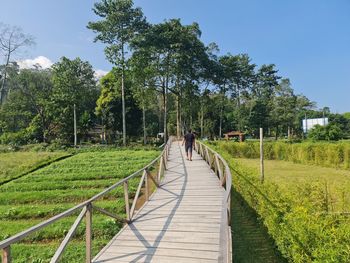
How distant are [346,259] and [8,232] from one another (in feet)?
27.2

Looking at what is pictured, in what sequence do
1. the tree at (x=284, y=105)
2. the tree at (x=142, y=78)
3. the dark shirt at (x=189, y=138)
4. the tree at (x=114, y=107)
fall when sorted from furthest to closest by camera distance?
the tree at (x=284, y=105) < the tree at (x=114, y=107) < the tree at (x=142, y=78) < the dark shirt at (x=189, y=138)

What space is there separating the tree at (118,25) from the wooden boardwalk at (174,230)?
1134 inches

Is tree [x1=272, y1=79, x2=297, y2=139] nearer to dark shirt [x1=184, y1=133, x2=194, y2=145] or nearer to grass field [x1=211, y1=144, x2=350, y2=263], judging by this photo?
dark shirt [x1=184, y1=133, x2=194, y2=145]

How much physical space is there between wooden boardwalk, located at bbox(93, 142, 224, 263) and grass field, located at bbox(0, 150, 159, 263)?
126 cm

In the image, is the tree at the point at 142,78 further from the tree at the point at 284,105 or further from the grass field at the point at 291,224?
the grass field at the point at 291,224

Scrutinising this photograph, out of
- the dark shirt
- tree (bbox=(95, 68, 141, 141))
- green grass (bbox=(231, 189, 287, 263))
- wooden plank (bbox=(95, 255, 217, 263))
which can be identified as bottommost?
green grass (bbox=(231, 189, 287, 263))

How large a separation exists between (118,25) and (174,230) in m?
34.8

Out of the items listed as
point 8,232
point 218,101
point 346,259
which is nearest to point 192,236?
point 346,259

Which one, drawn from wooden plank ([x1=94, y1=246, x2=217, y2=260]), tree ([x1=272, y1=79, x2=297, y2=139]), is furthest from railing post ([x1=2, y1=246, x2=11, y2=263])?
tree ([x1=272, y1=79, x2=297, y2=139])

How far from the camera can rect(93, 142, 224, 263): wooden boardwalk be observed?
17.0 ft

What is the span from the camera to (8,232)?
8734 mm

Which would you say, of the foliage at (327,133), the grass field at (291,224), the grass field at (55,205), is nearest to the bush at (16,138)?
the grass field at (55,205)

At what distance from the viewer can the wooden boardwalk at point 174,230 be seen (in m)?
5.19

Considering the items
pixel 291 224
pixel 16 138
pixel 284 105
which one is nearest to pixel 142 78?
pixel 16 138
